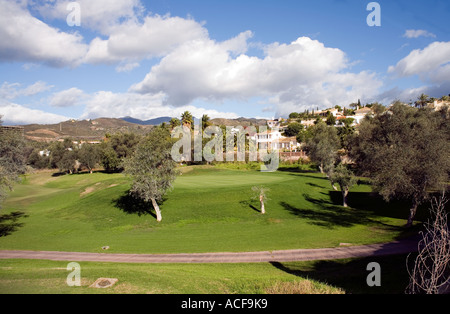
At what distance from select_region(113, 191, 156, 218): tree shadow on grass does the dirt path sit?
13376mm

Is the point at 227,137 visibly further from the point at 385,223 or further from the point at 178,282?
the point at 178,282

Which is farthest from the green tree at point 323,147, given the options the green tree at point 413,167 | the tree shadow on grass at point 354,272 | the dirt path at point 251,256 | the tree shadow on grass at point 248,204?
the tree shadow on grass at point 354,272

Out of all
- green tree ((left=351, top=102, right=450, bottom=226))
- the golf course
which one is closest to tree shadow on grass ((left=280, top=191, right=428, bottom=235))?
the golf course

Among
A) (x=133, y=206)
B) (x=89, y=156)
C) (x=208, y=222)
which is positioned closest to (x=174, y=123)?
(x=89, y=156)

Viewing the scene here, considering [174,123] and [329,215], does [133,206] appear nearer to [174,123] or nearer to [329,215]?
[329,215]

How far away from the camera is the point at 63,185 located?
76.0 m

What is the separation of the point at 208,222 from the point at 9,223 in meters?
26.0

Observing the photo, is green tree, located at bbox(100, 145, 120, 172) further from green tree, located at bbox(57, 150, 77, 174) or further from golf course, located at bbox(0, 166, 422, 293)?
golf course, located at bbox(0, 166, 422, 293)

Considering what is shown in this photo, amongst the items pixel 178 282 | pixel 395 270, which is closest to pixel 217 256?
pixel 178 282

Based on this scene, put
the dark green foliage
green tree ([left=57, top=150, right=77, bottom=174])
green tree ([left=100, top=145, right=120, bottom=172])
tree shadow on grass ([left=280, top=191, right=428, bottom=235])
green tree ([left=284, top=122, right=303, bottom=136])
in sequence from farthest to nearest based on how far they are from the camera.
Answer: green tree ([left=284, top=122, right=303, bottom=136])
green tree ([left=57, top=150, right=77, bottom=174])
the dark green foliage
green tree ([left=100, top=145, right=120, bottom=172])
tree shadow on grass ([left=280, top=191, right=428, bottom=235])

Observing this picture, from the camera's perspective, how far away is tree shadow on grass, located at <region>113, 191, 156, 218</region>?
36.4 m

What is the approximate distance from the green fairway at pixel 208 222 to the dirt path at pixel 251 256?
1.27m

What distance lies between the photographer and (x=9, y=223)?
35.1 m
